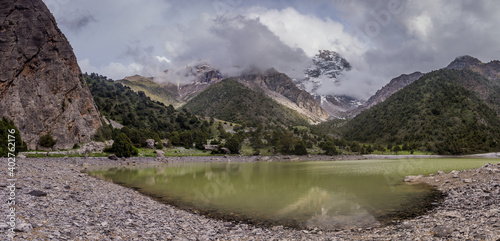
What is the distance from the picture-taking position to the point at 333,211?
19.9m

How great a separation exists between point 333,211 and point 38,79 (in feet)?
289

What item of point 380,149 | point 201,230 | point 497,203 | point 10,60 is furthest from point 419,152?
point 10,60

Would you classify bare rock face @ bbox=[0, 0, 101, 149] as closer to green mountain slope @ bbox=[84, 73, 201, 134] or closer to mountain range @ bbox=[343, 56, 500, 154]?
green mountain slope @ bbox=[84, 73, 201, 134]

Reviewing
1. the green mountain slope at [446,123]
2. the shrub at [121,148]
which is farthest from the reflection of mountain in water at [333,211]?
the green mountain slope at [446,123]

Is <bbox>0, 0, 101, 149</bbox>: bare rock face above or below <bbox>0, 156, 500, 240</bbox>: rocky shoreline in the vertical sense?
above

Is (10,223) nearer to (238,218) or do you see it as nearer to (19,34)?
(238,218)

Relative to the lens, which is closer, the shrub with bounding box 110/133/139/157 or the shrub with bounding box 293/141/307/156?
the shrub with bounding box 110/133/139/157

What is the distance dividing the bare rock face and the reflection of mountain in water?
7140 cm

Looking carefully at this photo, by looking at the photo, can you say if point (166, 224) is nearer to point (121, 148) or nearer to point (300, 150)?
point (121, 148)

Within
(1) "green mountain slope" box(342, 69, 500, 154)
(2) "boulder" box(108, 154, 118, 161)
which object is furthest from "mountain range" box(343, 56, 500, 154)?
(2) "boulder" box(108, 154, 118, 161)

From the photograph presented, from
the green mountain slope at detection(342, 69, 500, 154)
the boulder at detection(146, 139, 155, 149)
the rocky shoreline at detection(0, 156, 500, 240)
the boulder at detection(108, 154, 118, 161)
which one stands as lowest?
the boulder at detection(108, 154, 118, 161)

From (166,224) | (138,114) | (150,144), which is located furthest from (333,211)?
(138,114)

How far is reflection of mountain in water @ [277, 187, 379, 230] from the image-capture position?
16.4 meters

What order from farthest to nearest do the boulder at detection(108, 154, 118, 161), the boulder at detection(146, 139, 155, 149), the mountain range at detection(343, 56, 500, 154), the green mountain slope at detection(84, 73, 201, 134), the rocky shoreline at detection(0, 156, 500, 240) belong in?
the green mountain slope at detection(84, 73, 201, 134)
the mountain range at detection(343, 56, 500, 154)
the boulder at detection(146, 139, 155, 149)
the boulder at detection(108, 154, 118, 161)
the rocky shoreline at detection(0, 156, 500, 240)
